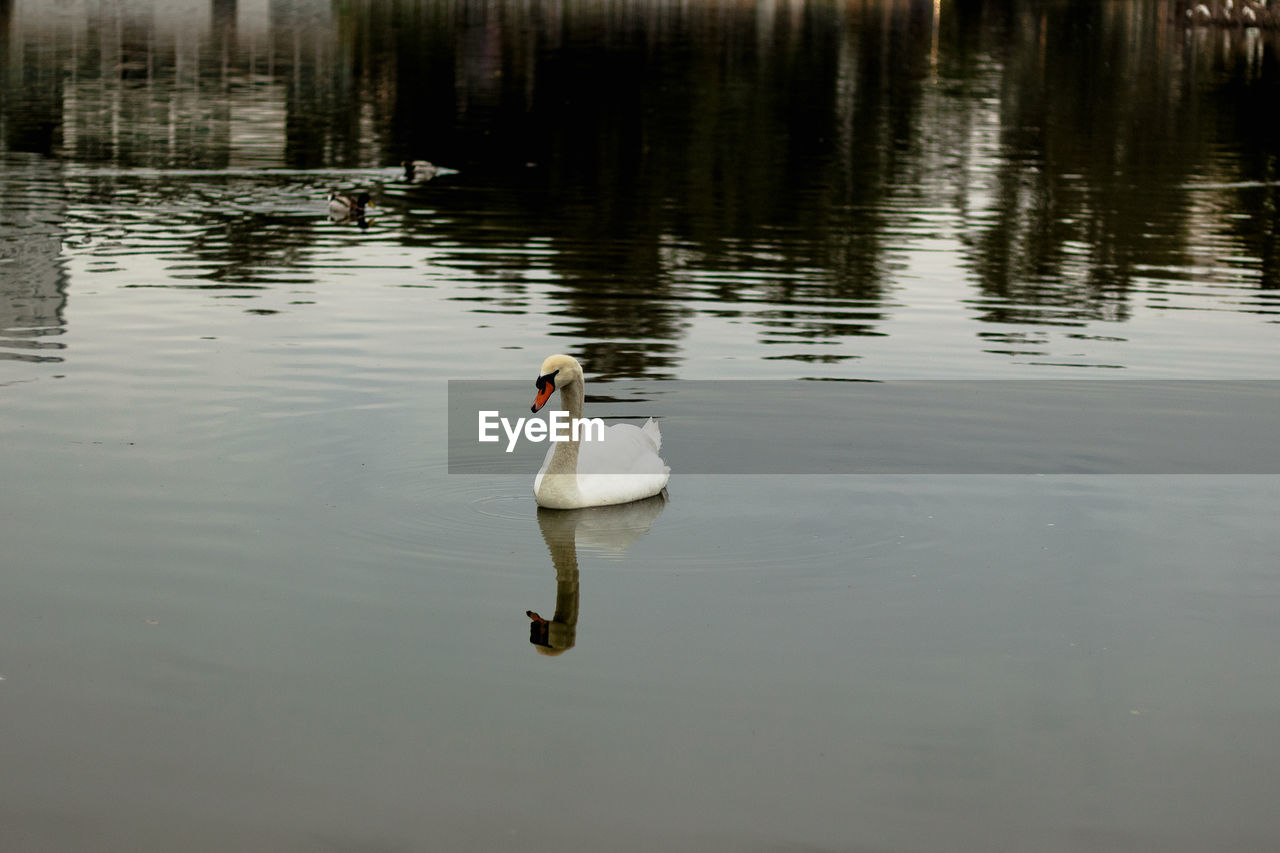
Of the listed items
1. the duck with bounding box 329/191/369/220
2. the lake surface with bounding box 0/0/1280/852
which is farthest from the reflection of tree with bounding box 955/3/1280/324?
the duck with bounding box 329/191/369/220

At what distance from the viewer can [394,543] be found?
474 inches

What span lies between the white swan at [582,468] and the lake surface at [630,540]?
216 millimetres

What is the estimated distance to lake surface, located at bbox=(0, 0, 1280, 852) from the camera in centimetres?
835

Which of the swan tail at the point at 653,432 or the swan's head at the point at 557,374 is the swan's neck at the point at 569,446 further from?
the swan tail at the point at 653,432

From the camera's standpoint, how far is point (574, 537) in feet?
40.8

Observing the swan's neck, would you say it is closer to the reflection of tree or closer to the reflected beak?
the reflected beak

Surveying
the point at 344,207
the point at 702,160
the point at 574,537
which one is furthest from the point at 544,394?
the point at 702,160

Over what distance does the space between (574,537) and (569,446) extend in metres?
0.73

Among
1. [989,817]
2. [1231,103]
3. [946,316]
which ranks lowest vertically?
[989,817]

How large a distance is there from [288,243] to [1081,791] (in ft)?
69.2

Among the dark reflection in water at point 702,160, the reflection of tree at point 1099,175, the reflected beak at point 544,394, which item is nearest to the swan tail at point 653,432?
the reflected beak at point 544,394

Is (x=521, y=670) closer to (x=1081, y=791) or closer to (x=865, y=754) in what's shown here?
(x=865, y=754)

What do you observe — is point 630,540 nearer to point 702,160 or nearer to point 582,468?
point 582,468

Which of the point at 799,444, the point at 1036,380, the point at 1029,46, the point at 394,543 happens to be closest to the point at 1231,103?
the point at 1029,46
